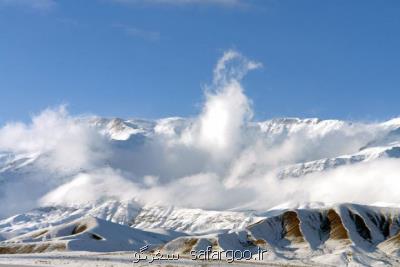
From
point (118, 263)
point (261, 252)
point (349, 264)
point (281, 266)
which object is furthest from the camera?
point (261, 252)

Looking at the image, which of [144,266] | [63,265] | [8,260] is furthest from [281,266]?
[8,260]

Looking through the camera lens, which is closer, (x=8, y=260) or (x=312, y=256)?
(x=8, y=260)

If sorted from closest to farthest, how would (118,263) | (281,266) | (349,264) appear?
(118,263)
(281,266)
(349,264)

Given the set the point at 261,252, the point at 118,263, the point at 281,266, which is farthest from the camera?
the point at 261,252

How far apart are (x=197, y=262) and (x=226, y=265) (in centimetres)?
852

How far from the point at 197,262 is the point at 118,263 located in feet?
44.8

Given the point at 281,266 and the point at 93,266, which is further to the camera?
the point at 281,266

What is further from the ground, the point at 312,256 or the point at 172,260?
the point at 312,256

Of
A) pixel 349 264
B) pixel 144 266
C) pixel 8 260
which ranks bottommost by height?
pixel 144 266

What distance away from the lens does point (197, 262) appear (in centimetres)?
12356

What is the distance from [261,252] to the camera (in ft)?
648

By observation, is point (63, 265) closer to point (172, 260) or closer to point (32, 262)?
point (32, 262)

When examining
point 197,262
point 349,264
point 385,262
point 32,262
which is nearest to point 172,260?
point 197,262

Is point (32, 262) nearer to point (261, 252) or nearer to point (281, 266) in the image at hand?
point (281, 266)
